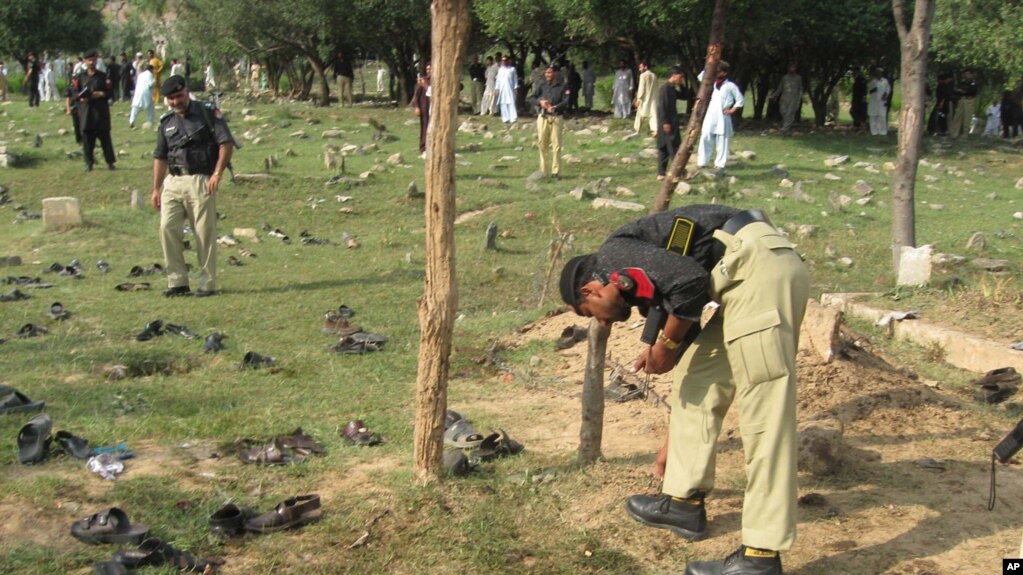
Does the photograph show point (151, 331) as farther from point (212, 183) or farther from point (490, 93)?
point (490, 93)

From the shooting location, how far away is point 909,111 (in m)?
9.51

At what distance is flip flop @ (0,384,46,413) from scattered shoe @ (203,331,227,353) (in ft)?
5.57

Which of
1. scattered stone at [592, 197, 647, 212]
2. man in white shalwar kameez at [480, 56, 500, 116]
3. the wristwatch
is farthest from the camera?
man in white shalwar kameez at [480, 56, 500, 116]

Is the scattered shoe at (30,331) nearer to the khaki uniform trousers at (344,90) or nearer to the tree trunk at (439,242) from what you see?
the tree trunk at (439,242)

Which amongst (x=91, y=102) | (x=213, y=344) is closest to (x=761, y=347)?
(x=213, y=344)

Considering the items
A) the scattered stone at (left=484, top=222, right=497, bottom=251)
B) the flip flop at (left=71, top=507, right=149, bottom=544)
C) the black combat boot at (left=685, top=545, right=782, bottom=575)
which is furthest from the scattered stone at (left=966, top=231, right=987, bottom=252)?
the flip flop at (left=71, top=507, right=149, bottom=544)

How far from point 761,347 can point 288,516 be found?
2.13 m

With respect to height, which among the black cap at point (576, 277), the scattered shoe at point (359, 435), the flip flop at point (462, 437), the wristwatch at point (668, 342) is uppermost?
the black cap at point (576, 277)

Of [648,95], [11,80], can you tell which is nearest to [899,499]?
[648,95]

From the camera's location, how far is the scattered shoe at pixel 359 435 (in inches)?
216

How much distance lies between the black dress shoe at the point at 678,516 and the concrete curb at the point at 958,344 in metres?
3.52

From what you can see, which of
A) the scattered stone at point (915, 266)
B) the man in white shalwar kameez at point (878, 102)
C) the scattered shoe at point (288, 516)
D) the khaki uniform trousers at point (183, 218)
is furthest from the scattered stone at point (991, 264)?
the man in white shalwar kameez at point (878, 102)

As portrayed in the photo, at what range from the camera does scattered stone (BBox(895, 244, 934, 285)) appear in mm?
8898

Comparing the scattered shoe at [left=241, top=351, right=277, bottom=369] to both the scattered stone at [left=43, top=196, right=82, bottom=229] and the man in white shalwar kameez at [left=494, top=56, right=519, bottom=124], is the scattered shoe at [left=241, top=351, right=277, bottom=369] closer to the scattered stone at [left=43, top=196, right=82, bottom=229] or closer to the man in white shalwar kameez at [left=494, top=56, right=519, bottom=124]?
the scattered stone at [left=43, top=196, right=82, bottom=229]
